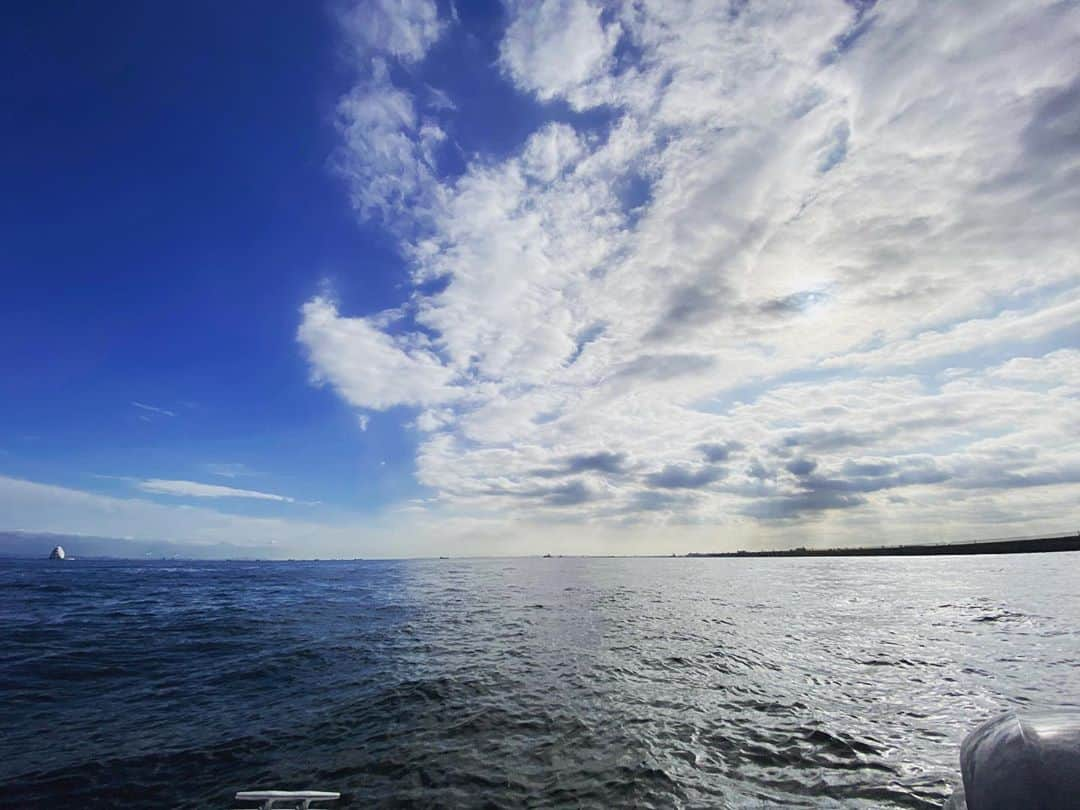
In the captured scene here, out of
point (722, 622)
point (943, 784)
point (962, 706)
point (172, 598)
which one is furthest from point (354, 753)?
point (172, 598)

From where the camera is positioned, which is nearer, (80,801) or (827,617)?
(80,801)

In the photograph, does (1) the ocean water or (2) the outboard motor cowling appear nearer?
(2) the outboard motor cowling

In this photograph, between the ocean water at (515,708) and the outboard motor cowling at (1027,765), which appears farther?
the ocean water at (515,708)

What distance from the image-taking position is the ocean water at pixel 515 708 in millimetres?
10914

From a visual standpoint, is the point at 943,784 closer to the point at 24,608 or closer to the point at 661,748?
the point at 661,748

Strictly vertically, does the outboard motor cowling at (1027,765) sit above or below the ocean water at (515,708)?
above

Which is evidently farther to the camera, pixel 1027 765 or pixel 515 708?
pixel 515 708

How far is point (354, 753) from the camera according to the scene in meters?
12.7

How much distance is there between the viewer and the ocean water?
10914 millimetres

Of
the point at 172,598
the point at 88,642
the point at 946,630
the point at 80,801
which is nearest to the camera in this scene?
the point at 80,801

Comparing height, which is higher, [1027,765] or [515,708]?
[1027,765]

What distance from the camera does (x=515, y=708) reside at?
53.4 ft

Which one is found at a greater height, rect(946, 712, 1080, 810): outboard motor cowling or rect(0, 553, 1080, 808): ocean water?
rect(946, 712, 1080, 810): outboard motor cowling

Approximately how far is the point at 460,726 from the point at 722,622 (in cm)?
2794
